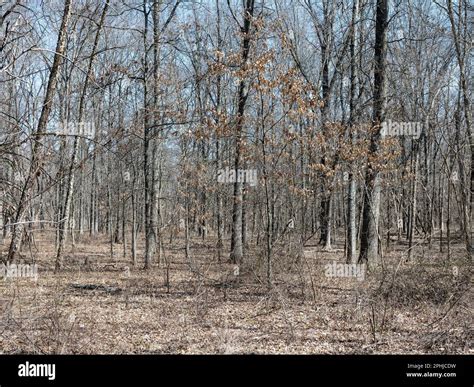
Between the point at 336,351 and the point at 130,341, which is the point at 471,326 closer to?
the point at 336,351

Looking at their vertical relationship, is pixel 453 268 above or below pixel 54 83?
below

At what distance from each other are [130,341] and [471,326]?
488 centimetres

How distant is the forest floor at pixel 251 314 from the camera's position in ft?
21.0

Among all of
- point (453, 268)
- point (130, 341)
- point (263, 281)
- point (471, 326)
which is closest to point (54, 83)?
point (130, 341)

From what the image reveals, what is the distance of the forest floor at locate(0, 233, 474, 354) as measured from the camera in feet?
21.0

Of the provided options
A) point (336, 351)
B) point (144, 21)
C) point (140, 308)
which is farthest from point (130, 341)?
point (144, 21)

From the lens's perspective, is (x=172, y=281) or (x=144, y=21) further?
(x=144, y=21)

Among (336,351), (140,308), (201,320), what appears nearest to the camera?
(336,351)

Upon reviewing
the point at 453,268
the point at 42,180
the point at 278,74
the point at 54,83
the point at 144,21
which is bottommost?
the point at 453,268

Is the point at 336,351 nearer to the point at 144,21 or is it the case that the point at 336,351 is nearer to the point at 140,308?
the point at 140,308

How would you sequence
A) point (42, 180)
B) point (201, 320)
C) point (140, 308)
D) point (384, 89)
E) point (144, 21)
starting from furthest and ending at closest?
1. point (144, 21)
2. point (384, 89)
3. point (140, 308)
4. point (201, 320)
5. point (42, 180)

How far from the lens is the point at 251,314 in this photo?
334 inches

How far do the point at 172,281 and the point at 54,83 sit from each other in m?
6.46

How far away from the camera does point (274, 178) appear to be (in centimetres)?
1048
